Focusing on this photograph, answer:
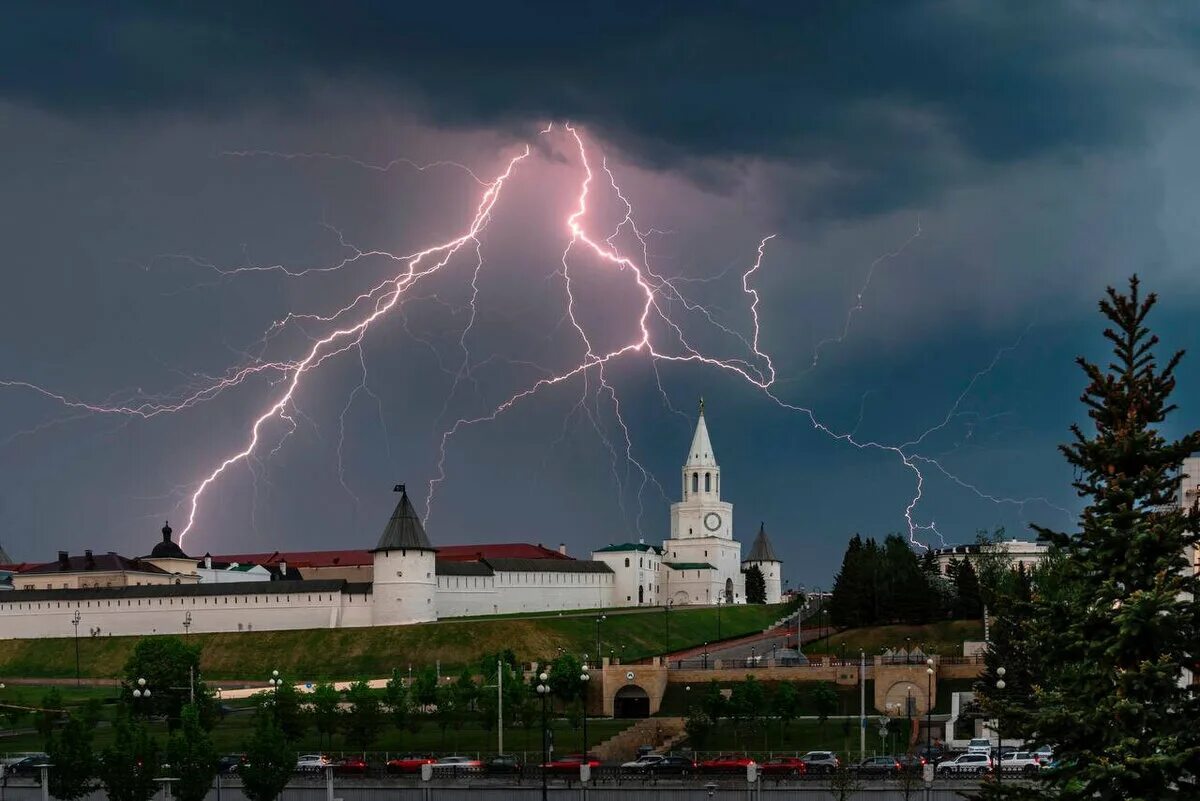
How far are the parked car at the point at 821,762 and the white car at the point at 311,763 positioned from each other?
635 inches

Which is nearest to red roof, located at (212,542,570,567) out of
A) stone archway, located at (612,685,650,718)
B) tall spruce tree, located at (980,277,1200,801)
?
stone archway, located at (612,685,650,718)

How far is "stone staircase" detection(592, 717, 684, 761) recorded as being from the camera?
67.0 meters

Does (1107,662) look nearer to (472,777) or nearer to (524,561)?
(472,777)

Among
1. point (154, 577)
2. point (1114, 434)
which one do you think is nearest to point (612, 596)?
point (154, 577)

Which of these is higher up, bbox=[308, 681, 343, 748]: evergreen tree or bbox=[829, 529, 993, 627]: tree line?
bbox=[829, 529, 993, 627]: tree line

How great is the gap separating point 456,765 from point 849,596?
56.6 meters

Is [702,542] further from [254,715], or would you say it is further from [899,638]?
[254,715]

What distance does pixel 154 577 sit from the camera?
138 m

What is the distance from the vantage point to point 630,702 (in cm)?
8175

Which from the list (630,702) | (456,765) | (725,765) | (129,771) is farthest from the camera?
(630,702)

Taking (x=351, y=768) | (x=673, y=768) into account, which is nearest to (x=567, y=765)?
(x=673, y=768)

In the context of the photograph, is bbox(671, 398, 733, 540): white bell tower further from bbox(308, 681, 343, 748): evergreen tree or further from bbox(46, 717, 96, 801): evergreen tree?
bbox(46, 717, 96, 801): evergreen tree

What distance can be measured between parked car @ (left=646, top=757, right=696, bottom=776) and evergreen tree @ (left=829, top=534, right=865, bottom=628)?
172 ft

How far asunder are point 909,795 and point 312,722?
31.0 metres
